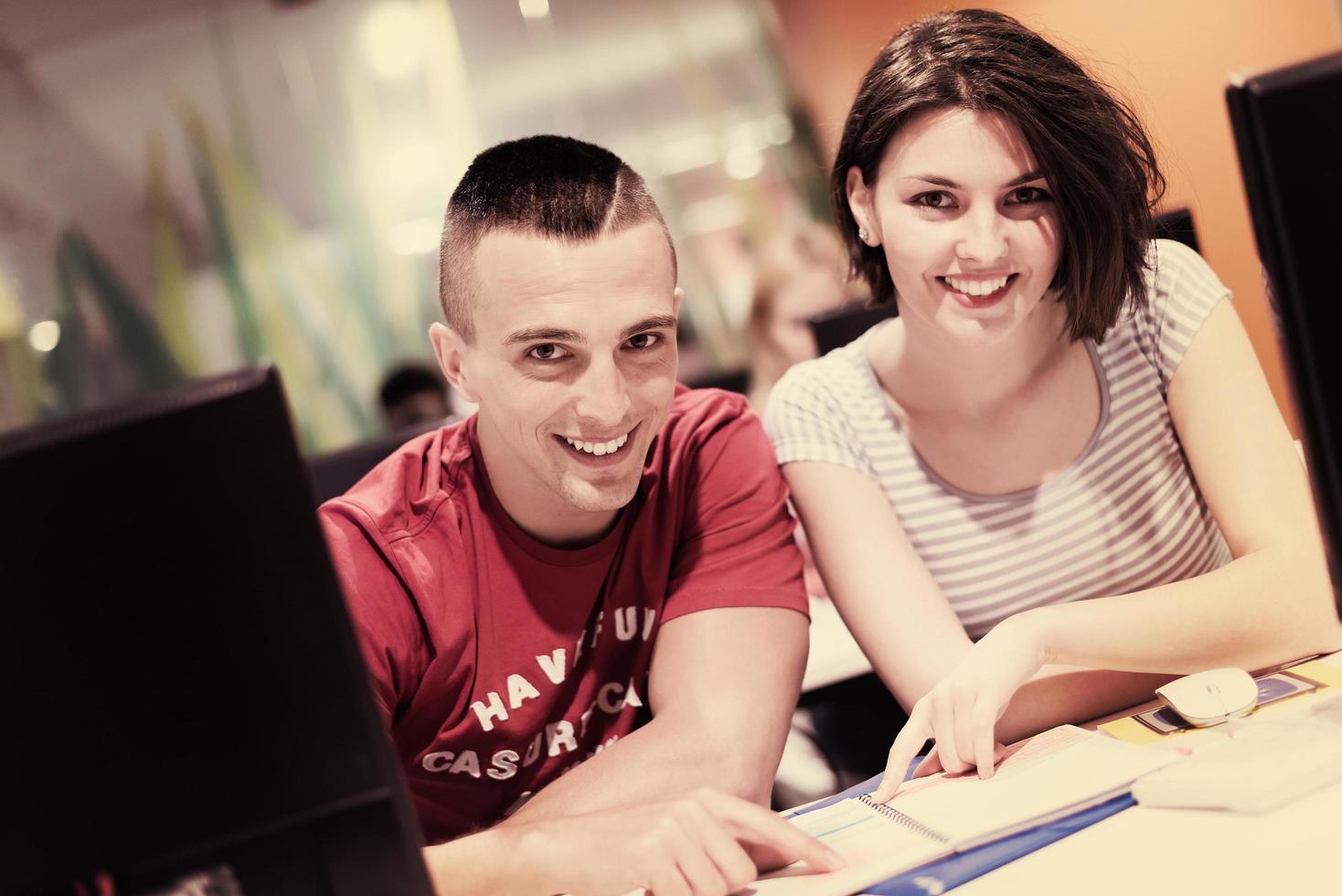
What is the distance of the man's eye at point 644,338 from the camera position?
1307 millimetres

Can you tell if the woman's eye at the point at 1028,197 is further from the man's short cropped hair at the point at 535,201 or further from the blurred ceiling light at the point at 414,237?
the blurred ceiling light at the point at 414,237

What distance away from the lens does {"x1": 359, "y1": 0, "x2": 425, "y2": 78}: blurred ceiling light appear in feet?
16.4

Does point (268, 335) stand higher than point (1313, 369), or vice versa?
point (268, 335)

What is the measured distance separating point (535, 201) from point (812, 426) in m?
0.48

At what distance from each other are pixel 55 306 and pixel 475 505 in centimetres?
435

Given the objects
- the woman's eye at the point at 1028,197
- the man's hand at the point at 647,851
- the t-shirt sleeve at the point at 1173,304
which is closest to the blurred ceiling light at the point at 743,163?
the t-shirt sleeve at the point at 1173,304

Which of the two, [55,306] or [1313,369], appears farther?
[55,306]

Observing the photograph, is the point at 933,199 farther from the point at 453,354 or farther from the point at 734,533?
the point at 453,354

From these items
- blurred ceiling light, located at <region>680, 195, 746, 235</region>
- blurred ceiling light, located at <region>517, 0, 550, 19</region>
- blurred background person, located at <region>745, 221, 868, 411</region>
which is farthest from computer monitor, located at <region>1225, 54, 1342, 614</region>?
blurred ceiling light, located at <region>517, 0, 550, 19</region>

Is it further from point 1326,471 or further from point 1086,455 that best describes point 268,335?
point 1326,471

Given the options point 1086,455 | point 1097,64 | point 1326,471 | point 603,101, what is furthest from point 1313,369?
point 603,101

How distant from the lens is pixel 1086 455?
58.6 inches

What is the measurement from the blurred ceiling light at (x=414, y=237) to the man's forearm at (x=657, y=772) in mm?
4275

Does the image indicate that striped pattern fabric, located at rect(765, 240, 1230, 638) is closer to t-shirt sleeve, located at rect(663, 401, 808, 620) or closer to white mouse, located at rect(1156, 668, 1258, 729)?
t-shirt sleeve, located at rect(663, 401, 808, 620)
